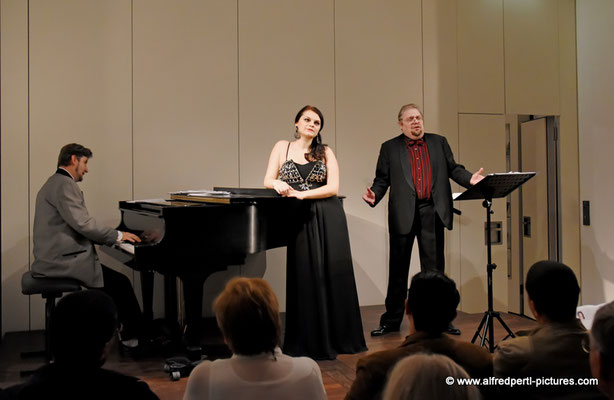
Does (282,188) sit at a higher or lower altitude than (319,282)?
higher

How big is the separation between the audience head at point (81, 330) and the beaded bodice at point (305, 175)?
2.63 metres

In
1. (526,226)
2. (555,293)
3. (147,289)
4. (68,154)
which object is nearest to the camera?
(555,293)

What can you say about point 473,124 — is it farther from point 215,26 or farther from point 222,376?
point 222,376

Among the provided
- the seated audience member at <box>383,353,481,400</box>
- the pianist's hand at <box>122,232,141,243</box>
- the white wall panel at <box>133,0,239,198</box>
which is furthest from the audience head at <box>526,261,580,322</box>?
the white wall panel at <box>133,0,239,198</box>

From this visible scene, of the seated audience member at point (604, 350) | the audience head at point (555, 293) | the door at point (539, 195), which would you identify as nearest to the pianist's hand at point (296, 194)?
the audience head at point (555, 293)

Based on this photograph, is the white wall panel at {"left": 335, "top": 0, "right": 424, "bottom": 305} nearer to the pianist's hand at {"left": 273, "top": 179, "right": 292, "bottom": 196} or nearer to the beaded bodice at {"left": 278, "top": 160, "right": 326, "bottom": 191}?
the beaded bodice at {"left": 278, "top": 160, "right": 326, "bottom": 191}

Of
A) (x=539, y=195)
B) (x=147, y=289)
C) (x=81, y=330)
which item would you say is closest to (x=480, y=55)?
(x=539, y=195)

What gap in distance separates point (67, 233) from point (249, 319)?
8.64 ft

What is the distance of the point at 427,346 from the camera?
5.60 ft

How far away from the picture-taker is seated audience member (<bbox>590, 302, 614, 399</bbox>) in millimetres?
1305

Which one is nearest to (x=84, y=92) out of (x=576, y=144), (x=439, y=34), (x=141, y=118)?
(x=141, y=118)

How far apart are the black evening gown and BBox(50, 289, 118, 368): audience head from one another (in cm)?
250

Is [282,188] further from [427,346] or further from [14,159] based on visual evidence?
[14,159]

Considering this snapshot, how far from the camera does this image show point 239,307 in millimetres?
1663
